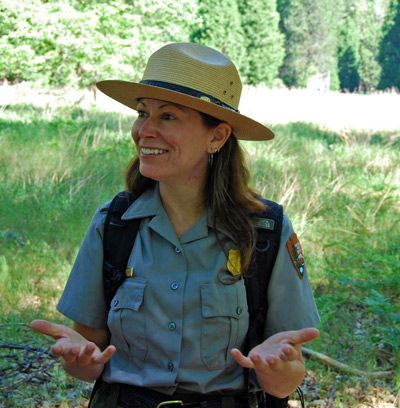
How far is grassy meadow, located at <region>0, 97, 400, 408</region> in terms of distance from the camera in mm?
3918

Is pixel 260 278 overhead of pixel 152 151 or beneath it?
beneath

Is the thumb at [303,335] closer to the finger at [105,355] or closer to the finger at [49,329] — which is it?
the finger at [105,355]

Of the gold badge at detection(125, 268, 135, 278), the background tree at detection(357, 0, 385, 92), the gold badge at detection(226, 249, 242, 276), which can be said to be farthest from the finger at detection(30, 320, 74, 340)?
the background tree at detection(357, 0, 385, 92)

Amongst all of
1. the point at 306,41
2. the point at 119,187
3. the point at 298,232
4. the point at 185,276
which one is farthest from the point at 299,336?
the point at 306,41

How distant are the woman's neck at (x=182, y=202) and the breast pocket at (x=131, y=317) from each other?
0.26 meters

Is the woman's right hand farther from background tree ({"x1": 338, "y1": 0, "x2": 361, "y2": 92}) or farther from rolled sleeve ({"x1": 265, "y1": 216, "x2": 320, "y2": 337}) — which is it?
background tree ({"x1": 338, "y1": 0, "x2": 361, "y2": 92})

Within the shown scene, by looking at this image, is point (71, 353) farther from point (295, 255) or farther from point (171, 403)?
point (295, 255)

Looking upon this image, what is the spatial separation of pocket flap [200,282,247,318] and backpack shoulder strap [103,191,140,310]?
24 cm

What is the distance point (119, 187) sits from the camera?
23.8ft

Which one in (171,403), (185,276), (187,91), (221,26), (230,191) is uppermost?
(221,26)

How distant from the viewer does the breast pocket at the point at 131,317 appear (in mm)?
2031

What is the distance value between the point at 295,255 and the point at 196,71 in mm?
616

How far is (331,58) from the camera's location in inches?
2280

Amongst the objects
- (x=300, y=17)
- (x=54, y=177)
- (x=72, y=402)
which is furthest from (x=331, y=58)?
(x=72, y=402)
